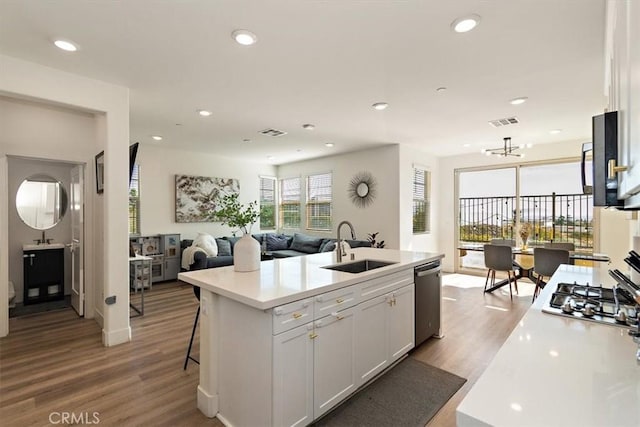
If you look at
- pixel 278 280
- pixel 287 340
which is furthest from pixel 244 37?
pixel 287 340

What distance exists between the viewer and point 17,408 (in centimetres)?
216

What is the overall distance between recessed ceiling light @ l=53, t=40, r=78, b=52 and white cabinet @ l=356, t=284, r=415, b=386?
2.97 meters

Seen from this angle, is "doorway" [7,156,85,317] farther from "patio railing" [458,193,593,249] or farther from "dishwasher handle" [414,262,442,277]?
"patio railing" [458,193,593,249]

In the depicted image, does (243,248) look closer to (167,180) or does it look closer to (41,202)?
(41,202)

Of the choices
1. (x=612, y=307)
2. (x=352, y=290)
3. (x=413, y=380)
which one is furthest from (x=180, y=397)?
(x=612, y=307)

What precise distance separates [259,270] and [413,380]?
1.54m

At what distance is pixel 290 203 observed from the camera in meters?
8.16

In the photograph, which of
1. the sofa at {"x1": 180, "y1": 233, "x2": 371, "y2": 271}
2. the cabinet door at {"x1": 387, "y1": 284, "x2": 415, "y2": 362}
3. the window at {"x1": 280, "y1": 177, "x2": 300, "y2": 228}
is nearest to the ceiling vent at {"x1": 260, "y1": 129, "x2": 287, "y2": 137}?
the sofa at {"x1": 180, "y1": 233, "x2": 371, "y2": 271}

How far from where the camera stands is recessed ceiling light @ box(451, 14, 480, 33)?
2086 millimetres

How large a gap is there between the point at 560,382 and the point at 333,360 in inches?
53.3

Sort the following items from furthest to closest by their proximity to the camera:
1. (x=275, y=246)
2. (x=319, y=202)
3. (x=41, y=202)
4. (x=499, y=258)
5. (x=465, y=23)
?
(x=319, y=202) < (x=275, y=246) < (x=499, y=258) < (x=41, y=202) < (x=465, y=23)

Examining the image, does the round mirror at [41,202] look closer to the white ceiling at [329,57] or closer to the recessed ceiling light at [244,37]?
the white ceiling at [329,57]

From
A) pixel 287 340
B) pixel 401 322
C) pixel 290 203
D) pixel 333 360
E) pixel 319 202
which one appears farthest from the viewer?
pixel 290 203

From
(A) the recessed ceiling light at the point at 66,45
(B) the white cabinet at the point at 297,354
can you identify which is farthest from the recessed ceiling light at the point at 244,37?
(B) the white cabinet at the point at 297,354
